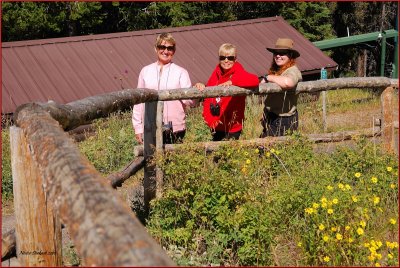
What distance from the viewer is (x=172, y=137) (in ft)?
17.9

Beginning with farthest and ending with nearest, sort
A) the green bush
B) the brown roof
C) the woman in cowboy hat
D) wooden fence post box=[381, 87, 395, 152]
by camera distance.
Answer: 1. the brown roof
2. wooden fence post box=[381, 87, 395, 152]
3. the woman in cowboy hat
4. the green bush

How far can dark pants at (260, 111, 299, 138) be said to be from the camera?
574 centimetres

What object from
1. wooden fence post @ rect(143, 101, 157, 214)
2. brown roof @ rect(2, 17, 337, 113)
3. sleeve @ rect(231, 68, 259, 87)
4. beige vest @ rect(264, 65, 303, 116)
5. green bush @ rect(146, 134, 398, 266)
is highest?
brown roof @ rect(2, 17, 337, 113)

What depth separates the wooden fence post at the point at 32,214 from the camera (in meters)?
2.58

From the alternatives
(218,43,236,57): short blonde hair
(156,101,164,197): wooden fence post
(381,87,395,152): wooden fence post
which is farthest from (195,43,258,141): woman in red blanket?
(381,87,395,152): wooden fence post

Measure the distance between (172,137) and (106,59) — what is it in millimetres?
13296

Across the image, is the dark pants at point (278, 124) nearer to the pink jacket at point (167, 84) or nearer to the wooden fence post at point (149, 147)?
the pink jacket at point (167, 84)

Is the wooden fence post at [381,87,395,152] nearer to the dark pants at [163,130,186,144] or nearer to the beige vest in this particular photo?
the beige vest

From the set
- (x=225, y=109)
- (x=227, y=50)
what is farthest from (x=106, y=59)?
(x=227, y=50)

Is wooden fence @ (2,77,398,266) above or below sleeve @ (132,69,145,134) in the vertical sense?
below

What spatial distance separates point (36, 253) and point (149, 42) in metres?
17.3

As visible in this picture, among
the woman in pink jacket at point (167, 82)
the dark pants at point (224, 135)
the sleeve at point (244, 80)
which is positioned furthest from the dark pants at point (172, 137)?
the sleeve at point (244, 80)

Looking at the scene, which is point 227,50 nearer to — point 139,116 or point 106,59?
point 139,116

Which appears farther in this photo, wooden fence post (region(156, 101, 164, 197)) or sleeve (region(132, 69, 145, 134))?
sleeve (region(132, 69, 145, 134))
